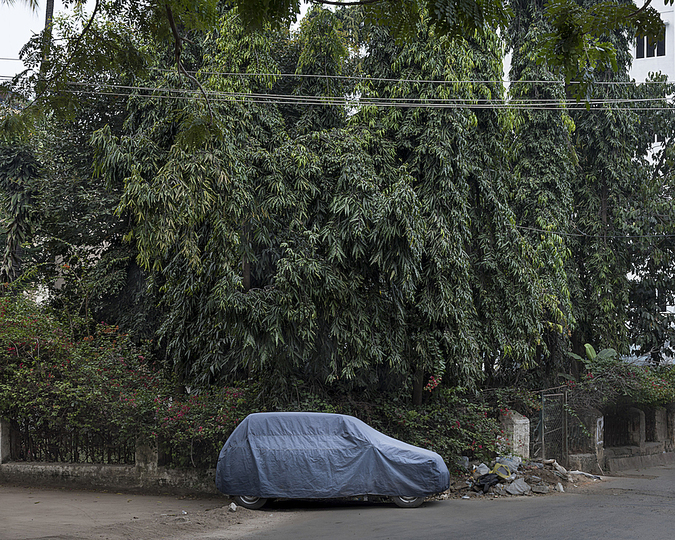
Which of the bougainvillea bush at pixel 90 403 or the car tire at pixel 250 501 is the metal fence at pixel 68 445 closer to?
the bougainvillea bush at pixel 90 403

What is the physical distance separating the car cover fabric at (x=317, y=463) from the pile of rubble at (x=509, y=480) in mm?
2105

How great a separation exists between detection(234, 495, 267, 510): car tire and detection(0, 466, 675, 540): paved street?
94mm

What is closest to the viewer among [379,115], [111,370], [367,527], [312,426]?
[367,527]

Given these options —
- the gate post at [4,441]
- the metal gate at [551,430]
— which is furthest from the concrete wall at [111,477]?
the metal gate at [551,430]

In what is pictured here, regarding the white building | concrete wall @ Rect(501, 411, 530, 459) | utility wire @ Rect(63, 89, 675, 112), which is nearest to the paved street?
concrete wall @ Rect(501, 411, 530, 459)

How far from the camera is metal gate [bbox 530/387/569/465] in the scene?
51.2ft

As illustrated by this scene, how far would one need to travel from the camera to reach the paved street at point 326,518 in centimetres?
895

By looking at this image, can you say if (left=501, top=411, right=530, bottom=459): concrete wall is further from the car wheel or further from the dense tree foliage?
the car wheel

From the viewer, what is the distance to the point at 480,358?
1391cm

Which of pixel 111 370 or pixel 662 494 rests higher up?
pixel 111 370

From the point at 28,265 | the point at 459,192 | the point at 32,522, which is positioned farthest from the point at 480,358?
the point at 28,265

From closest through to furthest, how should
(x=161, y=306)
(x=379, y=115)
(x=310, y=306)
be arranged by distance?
(x=310, y=306), (x=379, y=115), (x=161, y=306)

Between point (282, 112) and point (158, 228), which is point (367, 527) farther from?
point (282, 112)

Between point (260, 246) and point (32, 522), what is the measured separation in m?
6.35
